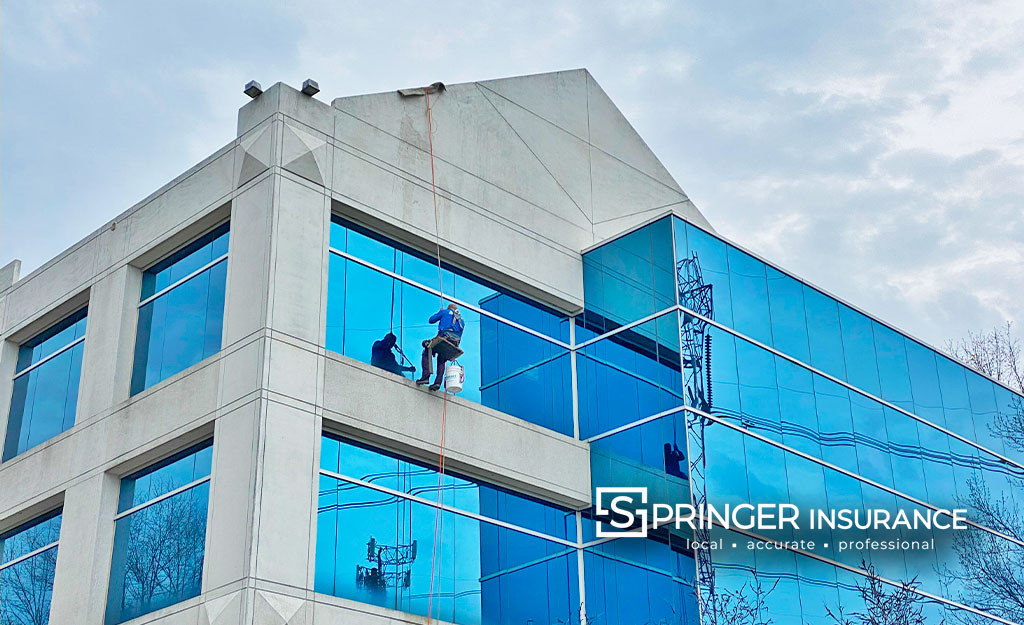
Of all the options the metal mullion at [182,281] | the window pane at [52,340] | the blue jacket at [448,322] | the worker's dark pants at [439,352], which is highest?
the window pane at [52,340]

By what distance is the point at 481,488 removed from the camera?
22.8 m

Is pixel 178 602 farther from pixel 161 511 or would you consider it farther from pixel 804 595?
pixel 804 595

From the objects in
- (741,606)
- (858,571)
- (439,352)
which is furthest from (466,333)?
(858,571)

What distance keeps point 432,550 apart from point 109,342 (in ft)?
24.5

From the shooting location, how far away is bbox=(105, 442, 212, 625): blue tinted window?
19.7 m

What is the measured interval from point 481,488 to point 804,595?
253 inches

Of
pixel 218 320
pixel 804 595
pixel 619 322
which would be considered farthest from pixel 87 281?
pixel 804 595

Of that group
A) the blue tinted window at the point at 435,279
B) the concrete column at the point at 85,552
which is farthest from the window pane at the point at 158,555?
the blue tinted window at the point at 435,279

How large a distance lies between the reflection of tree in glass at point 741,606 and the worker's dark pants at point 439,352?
20.7 ft

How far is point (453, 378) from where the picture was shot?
22.2m

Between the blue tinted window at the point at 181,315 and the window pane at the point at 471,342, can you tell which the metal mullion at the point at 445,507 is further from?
the blue tinted window at the point at 181,315

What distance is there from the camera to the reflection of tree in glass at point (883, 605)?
21516 mm

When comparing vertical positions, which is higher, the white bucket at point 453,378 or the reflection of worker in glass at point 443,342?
the reflection of worker in glass at point 443,342

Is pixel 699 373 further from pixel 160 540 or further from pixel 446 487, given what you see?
pixel 160 540
